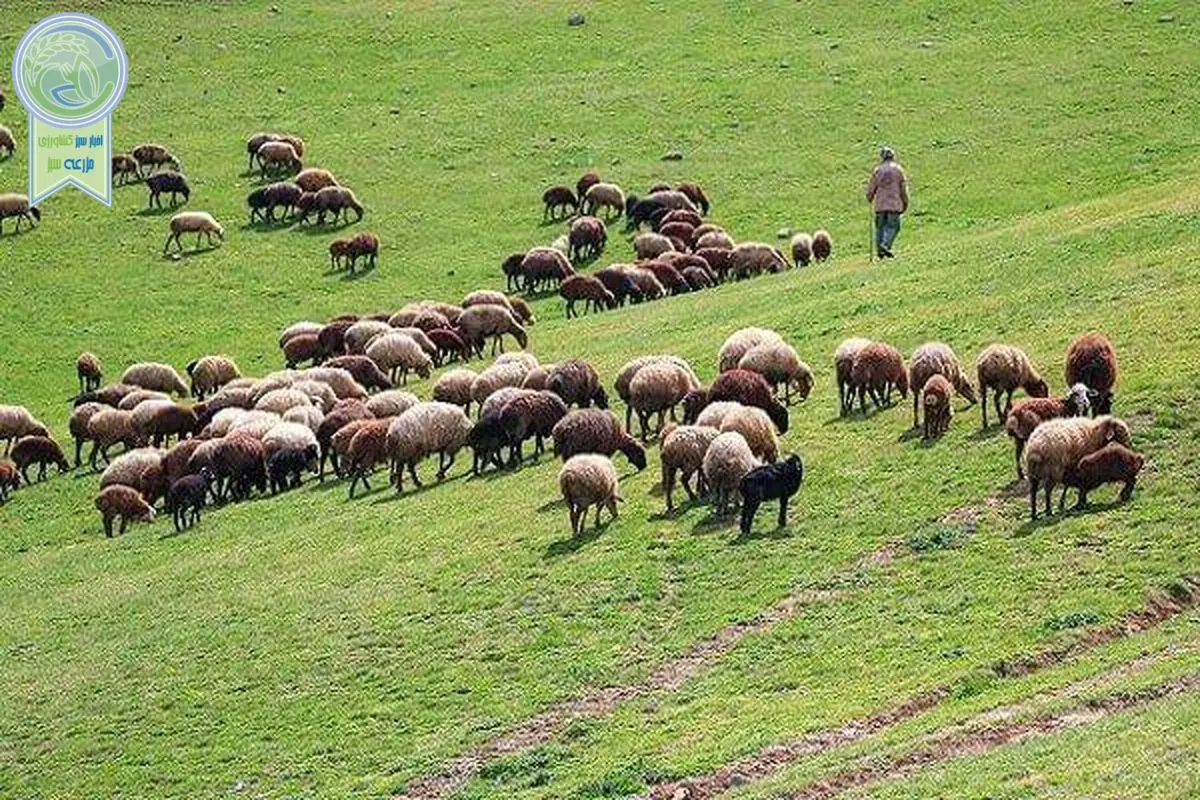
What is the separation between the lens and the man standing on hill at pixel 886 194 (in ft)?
117

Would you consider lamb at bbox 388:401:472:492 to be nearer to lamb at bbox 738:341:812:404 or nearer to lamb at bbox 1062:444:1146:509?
lamb at bbox 738:341:812:404

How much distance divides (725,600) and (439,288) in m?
26.9

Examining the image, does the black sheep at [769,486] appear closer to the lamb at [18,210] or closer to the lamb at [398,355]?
the lamb at [398,355]

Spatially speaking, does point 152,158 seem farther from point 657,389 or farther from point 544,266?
point 657,389

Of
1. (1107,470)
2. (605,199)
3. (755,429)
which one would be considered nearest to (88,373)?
(605,199)

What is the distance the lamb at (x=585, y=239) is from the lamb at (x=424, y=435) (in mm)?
19265

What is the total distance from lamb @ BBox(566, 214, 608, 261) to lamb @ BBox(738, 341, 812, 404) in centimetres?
1979

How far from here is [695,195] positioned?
49.8m

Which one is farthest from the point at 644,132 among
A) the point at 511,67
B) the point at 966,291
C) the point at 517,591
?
the point at 517,591

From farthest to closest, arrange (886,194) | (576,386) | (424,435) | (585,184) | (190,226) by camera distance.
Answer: (585,184) < (190,226) < (886,194) < (576,386) < (424,435)

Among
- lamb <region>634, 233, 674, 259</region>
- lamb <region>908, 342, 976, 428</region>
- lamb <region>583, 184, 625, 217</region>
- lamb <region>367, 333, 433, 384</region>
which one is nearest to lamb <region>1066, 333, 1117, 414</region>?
lamb <region>908, 342, 976, 428</region>

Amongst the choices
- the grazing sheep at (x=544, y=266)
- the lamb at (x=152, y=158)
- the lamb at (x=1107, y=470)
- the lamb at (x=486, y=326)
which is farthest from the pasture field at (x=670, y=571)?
the lamb at (x=152, y=158)

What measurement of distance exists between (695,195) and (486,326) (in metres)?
14.2

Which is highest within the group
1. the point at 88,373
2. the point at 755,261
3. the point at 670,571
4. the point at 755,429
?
the point at 755,261
